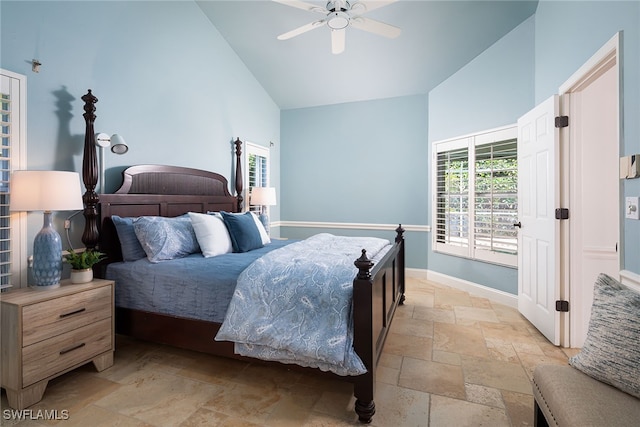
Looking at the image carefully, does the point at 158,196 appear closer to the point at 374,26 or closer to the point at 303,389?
A: the point at 303,389

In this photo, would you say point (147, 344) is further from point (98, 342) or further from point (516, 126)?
point (516, 126)

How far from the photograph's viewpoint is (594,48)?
7.20 feet

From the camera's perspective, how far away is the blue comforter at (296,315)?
1770mm

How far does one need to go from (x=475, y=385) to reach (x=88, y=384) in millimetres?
2593

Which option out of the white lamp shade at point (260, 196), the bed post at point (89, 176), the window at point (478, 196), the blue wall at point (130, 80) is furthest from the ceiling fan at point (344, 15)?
the white lamp shade at point (260, 196)

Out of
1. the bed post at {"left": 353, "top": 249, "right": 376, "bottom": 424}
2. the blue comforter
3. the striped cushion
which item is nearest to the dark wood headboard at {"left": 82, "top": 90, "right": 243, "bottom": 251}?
the blue comforter

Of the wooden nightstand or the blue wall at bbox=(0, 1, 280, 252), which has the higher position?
the blue wall at bbox=(0, 1, 280, 252)

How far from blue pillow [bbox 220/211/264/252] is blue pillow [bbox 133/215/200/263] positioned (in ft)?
1.18

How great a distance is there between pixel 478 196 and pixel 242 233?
2999mm

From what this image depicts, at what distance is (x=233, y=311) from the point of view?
204 cm

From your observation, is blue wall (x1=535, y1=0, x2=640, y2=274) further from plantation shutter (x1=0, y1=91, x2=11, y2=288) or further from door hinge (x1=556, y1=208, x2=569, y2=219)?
plantation shutter (x1=0, y1=91, x2=11, y2=288)

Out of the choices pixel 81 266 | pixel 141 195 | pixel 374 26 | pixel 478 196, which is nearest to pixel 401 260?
pixel 478 196

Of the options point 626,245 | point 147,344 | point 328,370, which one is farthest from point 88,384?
point 626,245

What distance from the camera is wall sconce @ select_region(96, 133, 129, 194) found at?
266cm
